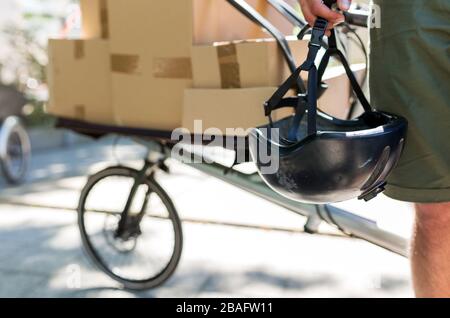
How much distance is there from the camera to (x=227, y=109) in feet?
6.72

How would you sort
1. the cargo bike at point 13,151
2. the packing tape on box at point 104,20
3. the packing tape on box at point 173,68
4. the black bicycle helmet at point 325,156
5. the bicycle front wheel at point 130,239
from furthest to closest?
the cargo bike at point 13,151 < the bicycle front wheel at point 130,239 < the packing tape on box at point 104,20 < the packing tape on box at point 173,68 < the black bicycle helmet at point 325,156

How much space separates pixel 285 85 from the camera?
1.51 m

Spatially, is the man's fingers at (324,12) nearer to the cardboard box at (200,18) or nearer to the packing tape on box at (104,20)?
the cardboard box at (200,18)

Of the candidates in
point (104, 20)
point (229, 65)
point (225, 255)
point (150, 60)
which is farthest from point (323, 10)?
point (225, 255)

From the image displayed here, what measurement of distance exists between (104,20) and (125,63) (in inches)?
9.3

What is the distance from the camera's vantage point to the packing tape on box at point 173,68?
7.07 ft

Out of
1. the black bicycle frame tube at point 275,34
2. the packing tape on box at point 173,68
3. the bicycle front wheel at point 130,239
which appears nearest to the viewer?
the black bicycle frame tube at point 275,34

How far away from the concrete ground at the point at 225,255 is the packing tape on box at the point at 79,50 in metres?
0.66

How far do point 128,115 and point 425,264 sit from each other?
1.19 m

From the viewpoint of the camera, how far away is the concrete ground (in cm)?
296

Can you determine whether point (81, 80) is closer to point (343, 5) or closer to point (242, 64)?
point (242, 64)

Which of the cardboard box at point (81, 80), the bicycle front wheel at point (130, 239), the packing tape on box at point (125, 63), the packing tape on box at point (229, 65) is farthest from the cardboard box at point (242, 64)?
the bicycle front wheel at point (130, 239)

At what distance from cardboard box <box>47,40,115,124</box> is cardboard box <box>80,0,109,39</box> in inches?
2.2

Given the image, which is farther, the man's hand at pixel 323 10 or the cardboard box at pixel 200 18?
the cardboard box at pixel 200 18
